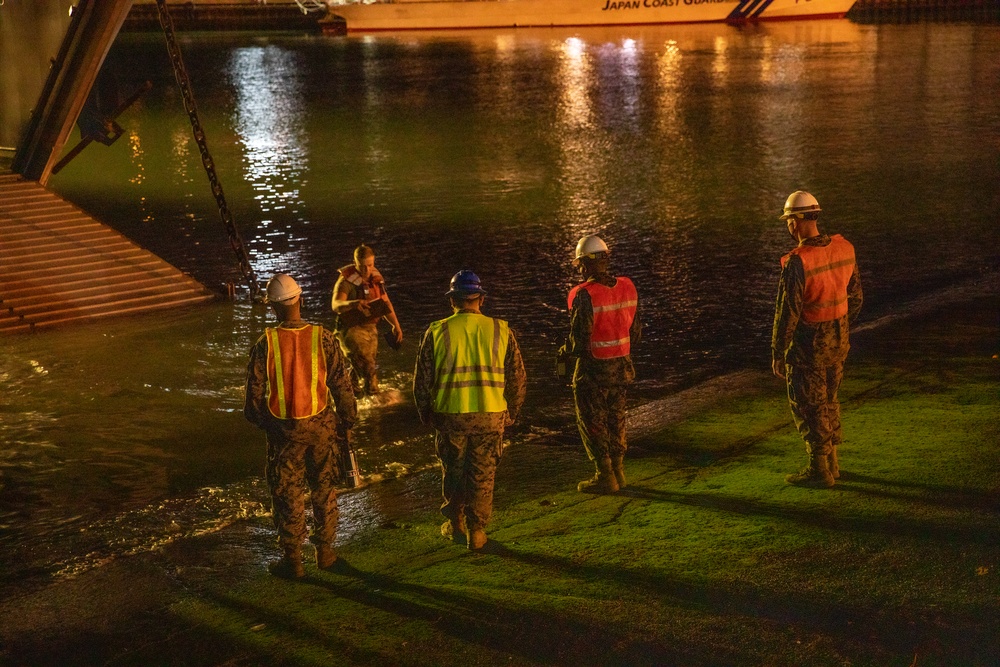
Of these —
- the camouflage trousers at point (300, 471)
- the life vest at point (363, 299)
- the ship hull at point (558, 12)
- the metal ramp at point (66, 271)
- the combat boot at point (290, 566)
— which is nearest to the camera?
the camouflage trousers at point (300, 471)

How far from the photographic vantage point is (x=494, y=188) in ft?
66.2

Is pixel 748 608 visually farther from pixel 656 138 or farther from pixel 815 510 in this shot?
pixel 656 138

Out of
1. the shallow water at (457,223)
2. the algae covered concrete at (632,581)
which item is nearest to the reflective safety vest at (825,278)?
the algae covered concrete at (632,581)

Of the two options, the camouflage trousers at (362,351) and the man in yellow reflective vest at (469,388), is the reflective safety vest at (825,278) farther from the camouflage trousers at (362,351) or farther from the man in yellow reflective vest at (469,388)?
the camouflage trousers at (362,351)

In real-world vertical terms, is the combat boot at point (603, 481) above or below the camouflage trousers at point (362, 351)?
below

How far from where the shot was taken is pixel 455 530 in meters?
6.51

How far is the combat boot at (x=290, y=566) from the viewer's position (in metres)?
6.13

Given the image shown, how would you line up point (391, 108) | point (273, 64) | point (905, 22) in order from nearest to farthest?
1. point (391, 108)
2. point (273, 64)
3. point (905, 22)

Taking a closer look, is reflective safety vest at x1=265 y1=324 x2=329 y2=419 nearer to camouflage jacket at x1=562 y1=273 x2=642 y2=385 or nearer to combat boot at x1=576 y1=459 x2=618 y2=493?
camouflage jacket at x1=562 y1=273 x2=642 y2=385

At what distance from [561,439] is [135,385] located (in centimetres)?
424

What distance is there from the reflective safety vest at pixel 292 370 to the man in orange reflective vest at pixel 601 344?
173 cm

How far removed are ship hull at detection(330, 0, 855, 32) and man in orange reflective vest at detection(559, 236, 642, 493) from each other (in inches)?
2595

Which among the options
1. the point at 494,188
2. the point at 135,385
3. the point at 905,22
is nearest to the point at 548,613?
the point at 135,385

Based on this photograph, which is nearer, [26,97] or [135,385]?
[135,385]
